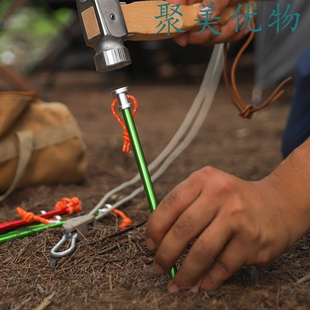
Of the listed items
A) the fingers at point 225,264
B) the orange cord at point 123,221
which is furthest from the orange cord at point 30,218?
the fingers at point 225,264

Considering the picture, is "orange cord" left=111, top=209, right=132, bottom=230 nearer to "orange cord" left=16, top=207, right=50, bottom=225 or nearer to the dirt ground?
the dirt ground

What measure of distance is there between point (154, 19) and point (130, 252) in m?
0.54

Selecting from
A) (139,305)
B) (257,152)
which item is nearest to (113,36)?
(139,305)

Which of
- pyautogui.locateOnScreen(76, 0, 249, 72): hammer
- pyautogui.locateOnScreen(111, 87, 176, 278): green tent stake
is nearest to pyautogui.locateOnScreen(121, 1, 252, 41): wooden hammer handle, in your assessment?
pyautogui.locateOnScreen(76, 0, 249, 72): hammer

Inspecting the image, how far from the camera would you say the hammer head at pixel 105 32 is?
924 mm

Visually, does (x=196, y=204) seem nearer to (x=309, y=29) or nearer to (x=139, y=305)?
(x=139, y=305)

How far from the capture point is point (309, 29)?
2.93 metres

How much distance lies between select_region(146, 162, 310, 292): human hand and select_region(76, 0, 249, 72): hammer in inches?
12.7

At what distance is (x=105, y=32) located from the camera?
0.93m

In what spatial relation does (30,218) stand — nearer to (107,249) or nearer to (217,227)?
(107,249)

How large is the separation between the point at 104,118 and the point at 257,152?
4.36 ft

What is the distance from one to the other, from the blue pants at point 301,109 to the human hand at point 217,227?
1.73 feet

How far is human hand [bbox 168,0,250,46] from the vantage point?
1.22 m

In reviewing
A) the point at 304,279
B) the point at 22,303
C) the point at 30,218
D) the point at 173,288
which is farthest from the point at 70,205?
the point at 304,279
